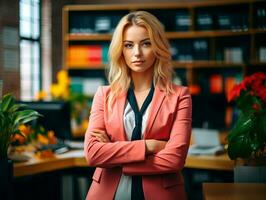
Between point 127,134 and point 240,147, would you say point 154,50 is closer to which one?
point 127,134

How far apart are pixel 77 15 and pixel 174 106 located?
4911mm

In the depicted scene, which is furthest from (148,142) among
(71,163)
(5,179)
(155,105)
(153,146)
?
(71,163)

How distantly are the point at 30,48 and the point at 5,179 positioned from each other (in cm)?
462

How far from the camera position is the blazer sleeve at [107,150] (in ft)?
6.31

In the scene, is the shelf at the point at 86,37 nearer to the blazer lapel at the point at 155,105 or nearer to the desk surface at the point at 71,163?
the desk surface at the point at 71,163

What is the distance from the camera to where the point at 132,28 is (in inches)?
79.2

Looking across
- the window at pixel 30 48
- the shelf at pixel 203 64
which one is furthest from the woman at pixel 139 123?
the window at pixel 30 48

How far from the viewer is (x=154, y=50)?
1998 mm

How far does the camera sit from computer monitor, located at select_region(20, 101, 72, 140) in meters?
3.49

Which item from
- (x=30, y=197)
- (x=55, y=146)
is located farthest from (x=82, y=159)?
(x=30, y=197)

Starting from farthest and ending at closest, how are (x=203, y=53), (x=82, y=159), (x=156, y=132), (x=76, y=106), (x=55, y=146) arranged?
(x=203, y=53), (x=76, y=106), (x=55, y=146), (x=82, y=159), (x=156, y=132)

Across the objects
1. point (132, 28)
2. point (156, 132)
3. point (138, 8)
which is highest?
point (138, 8)

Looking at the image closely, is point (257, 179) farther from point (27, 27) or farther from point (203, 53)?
point (27, 27)

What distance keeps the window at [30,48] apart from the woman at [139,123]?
465 centimetres
